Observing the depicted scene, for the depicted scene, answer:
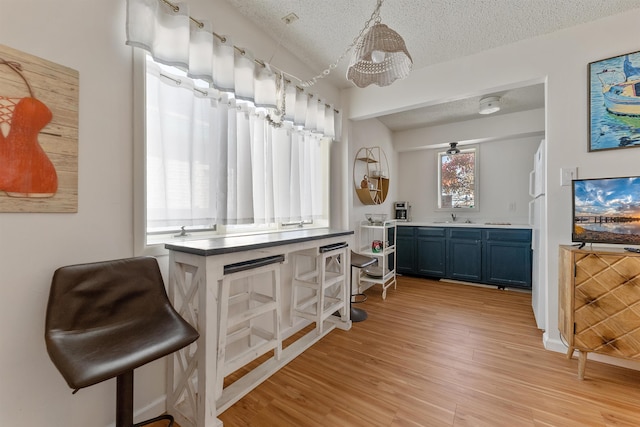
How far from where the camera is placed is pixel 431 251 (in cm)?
418

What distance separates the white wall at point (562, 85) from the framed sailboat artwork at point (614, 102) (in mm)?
48

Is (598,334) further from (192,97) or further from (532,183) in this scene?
(192,97)

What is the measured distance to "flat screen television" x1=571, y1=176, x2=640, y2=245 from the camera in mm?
1801

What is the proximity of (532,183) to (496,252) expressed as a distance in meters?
1.15

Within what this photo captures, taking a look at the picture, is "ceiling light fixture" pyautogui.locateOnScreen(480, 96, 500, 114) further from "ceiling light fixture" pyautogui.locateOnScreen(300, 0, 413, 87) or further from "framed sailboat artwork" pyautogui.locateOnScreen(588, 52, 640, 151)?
"ceiling light fixture" pyautogui.locateOnScreen(300, 0, 413, 87)

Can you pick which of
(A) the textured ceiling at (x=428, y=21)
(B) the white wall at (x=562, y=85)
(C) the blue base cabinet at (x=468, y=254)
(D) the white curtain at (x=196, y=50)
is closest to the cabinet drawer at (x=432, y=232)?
(C) the blue base cabinet at (x=468, y=254)

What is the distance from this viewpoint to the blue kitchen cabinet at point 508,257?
351cm

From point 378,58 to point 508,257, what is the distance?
134 inches

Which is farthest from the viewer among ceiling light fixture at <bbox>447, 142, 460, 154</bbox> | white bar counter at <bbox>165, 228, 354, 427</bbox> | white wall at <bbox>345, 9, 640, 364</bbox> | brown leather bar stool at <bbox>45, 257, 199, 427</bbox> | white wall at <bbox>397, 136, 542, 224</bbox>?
ceiling light fixture at <bbox>447, 142, 460, 154</bbox>

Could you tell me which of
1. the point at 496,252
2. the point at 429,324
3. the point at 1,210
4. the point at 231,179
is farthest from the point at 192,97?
the point at 496,252

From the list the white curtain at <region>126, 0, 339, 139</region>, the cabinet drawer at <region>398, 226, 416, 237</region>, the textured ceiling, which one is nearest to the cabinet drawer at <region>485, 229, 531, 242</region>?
the cabinet drawer at <region>398, 226, 416, 237</region>

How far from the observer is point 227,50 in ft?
5.71

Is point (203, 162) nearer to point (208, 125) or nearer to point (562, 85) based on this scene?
point (208, 125)

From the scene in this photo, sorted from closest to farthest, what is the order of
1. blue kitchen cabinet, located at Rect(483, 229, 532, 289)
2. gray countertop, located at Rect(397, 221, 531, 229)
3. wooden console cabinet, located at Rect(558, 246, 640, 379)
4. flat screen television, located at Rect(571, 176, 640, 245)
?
wooden console cabinet, located at Rect(558, 246, 640, 379), flat screen television, located at Rect(571, 176, 640, 245), blue kitchen cabinet, located at Rect(483, 229, 532, 289), gray countertop, located at Rect(397, 221, 531, 229)
